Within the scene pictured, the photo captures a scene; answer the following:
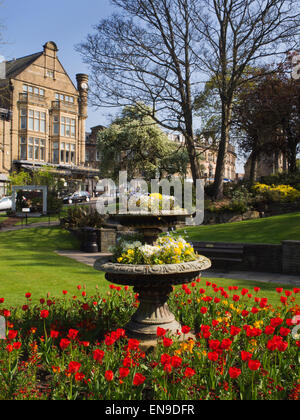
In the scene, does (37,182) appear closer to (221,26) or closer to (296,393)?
(221,26)

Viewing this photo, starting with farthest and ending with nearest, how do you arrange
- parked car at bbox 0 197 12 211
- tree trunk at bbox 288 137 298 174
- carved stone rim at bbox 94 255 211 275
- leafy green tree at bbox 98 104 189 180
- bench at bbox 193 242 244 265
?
leafy green tree at bbox 98 104 189 180 → parked car at bbox 0 197 12 211 → tree trunk at bbox 288 137 298 174 → bench at bbox 193 242 244 265 → carved stone rim at bbox 94 255 211 275

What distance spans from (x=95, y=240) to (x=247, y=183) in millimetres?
12657

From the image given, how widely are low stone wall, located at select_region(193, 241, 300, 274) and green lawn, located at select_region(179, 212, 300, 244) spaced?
3.85 feet

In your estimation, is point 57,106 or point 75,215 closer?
point 75,215

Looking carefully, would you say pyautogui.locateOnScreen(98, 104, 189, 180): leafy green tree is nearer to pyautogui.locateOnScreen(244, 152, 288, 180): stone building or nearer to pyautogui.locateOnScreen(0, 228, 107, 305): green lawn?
pyautogui.locateOnScreen(244, 152, 288, 180): stone building

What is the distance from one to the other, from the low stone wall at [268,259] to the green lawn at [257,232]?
117 centimetres

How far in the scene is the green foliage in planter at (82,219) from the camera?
19.2 metres

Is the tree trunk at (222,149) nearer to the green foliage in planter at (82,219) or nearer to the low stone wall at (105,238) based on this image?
the green foliage in planter at (82,219)

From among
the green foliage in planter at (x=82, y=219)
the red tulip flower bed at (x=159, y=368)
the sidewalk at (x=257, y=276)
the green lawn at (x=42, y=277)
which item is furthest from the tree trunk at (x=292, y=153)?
the red tulip flower bed at (x=159, y=368)

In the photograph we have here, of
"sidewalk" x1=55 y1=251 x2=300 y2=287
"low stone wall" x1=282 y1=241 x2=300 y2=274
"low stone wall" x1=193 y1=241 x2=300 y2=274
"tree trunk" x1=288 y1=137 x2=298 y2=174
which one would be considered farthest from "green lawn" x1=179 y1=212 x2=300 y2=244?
"tree trunk" x1=288 y1=137 x2=298 y2=174

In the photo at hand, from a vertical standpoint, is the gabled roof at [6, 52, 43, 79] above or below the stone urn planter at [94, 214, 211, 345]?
above

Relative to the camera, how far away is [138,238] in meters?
5.59

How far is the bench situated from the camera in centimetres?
1130
